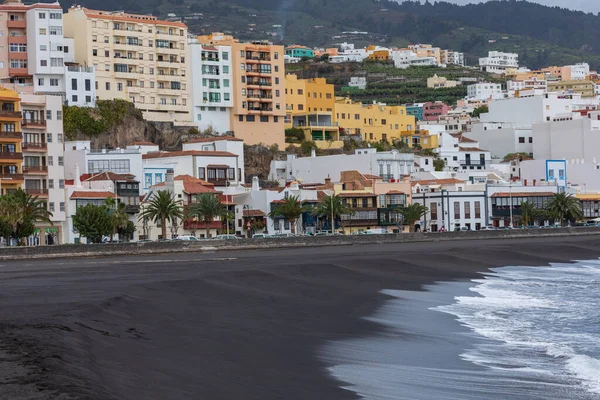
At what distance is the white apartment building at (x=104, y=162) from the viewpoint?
100 metres

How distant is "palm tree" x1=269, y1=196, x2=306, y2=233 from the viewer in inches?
3941

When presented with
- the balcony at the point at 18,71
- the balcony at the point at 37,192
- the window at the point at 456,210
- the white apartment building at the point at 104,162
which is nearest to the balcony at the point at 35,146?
the balcony at the point at 37,192

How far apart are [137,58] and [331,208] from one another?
100ft

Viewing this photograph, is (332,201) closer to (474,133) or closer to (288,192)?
(288,192)

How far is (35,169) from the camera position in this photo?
90.4m

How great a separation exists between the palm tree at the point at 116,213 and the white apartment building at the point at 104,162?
9.61 metres

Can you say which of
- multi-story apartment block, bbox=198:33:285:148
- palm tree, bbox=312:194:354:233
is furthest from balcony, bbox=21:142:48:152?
multi-story apartment block, bbox=198:33:285:148

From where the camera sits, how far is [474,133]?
157875 millimetres

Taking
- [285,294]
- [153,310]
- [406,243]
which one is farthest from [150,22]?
[153,310]

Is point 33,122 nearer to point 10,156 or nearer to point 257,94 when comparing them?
point 10,156

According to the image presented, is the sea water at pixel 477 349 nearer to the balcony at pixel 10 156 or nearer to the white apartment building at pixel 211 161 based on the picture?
the balcony at pixel 10 156

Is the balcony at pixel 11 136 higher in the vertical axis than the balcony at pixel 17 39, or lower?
lower

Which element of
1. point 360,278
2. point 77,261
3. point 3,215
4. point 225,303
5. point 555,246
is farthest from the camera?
point 555,246

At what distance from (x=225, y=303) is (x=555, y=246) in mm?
50239
